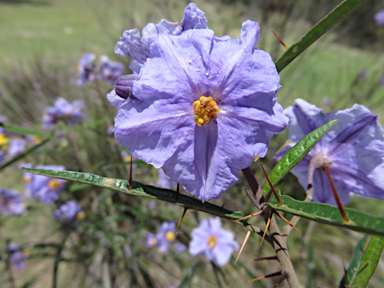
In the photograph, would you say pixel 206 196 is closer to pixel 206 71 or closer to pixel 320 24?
pixel 206 71

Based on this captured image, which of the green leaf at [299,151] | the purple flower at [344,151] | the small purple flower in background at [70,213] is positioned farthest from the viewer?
the small purple flower in background at [70,213]

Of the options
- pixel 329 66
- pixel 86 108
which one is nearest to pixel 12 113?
pixel 86 108

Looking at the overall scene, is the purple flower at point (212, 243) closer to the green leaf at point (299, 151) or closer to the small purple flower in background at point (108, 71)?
the green leaf at point (299, 151)

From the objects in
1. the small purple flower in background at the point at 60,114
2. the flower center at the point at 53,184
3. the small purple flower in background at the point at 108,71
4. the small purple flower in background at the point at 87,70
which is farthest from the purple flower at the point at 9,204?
the small purple flower in background at the point at 108,71

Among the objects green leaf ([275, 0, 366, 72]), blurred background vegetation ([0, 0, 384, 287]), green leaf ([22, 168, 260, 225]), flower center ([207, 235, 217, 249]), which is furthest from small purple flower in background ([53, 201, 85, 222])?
green leaf ([275, 0, 366, 72])

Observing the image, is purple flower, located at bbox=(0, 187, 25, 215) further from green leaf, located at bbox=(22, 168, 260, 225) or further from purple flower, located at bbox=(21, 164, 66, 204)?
green leaf, located at bbox=(22, 168, 260, 225)
